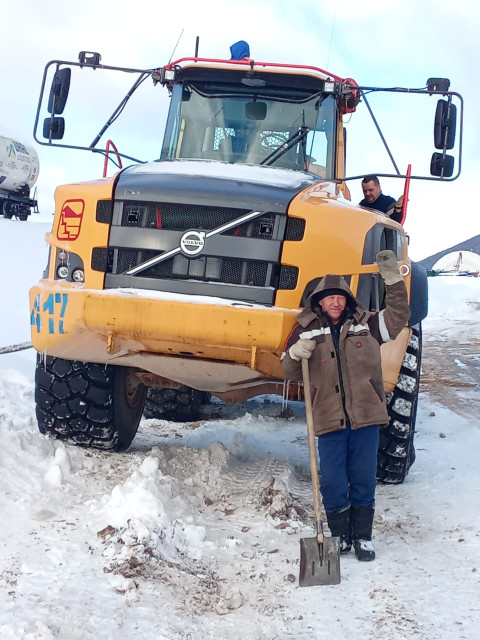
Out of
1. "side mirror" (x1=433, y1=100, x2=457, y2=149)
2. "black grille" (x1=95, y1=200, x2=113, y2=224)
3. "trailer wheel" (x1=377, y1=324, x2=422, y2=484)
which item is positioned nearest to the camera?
"black grille" (x1=95, y1=200, x2=113, y2=224)

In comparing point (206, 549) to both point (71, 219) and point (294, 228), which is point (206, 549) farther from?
point (71, 219)

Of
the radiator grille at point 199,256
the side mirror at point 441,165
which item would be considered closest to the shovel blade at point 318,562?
the radiator grille at point 199,256

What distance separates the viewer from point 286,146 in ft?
18.1

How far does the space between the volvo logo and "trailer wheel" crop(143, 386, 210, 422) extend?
3060mm

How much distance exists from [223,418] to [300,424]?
30.6 inches

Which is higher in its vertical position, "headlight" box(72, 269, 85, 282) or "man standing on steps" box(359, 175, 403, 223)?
"man standing on steps" box(359, 175, 403, 223)

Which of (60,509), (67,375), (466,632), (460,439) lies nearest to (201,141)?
(67,375)

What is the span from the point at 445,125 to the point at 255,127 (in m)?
1.34

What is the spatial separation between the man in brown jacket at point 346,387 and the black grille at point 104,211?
1270mm

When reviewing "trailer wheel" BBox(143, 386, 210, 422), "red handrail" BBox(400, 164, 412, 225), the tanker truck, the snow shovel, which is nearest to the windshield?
"red handrail" BBox(400, 164, 412, 225)

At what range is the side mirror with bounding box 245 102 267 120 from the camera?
5.61m

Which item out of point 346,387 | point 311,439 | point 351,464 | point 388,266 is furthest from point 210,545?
point 388,266

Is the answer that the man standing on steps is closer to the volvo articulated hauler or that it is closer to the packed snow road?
the volvo articulated hauler

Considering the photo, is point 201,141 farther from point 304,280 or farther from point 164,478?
point 164,478
